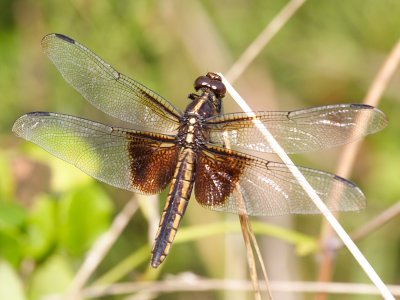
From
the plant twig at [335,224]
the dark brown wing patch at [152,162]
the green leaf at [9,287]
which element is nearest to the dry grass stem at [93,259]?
the green leaf at [9,287]

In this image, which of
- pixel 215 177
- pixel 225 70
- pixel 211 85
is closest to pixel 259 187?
pixel 215 177

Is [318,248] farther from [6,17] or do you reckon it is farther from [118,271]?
[6,17]

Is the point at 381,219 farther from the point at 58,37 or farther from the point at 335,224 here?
the point at 58,37

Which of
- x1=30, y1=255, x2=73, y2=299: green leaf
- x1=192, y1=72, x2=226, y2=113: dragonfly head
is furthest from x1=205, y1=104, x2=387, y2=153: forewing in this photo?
x1=30, y1=255, x2=73, y2=299: green leaf

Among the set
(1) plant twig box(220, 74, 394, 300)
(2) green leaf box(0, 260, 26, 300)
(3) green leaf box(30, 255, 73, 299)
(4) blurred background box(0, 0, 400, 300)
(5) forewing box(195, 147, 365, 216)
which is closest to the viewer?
(1) plant twig box(220, 74, 394, 300)

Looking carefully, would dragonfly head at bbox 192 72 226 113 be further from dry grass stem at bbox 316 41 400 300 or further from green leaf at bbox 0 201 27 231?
green leaf at bbox 0 201 27 231

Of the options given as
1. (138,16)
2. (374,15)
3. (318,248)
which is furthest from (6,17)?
(318,248)
